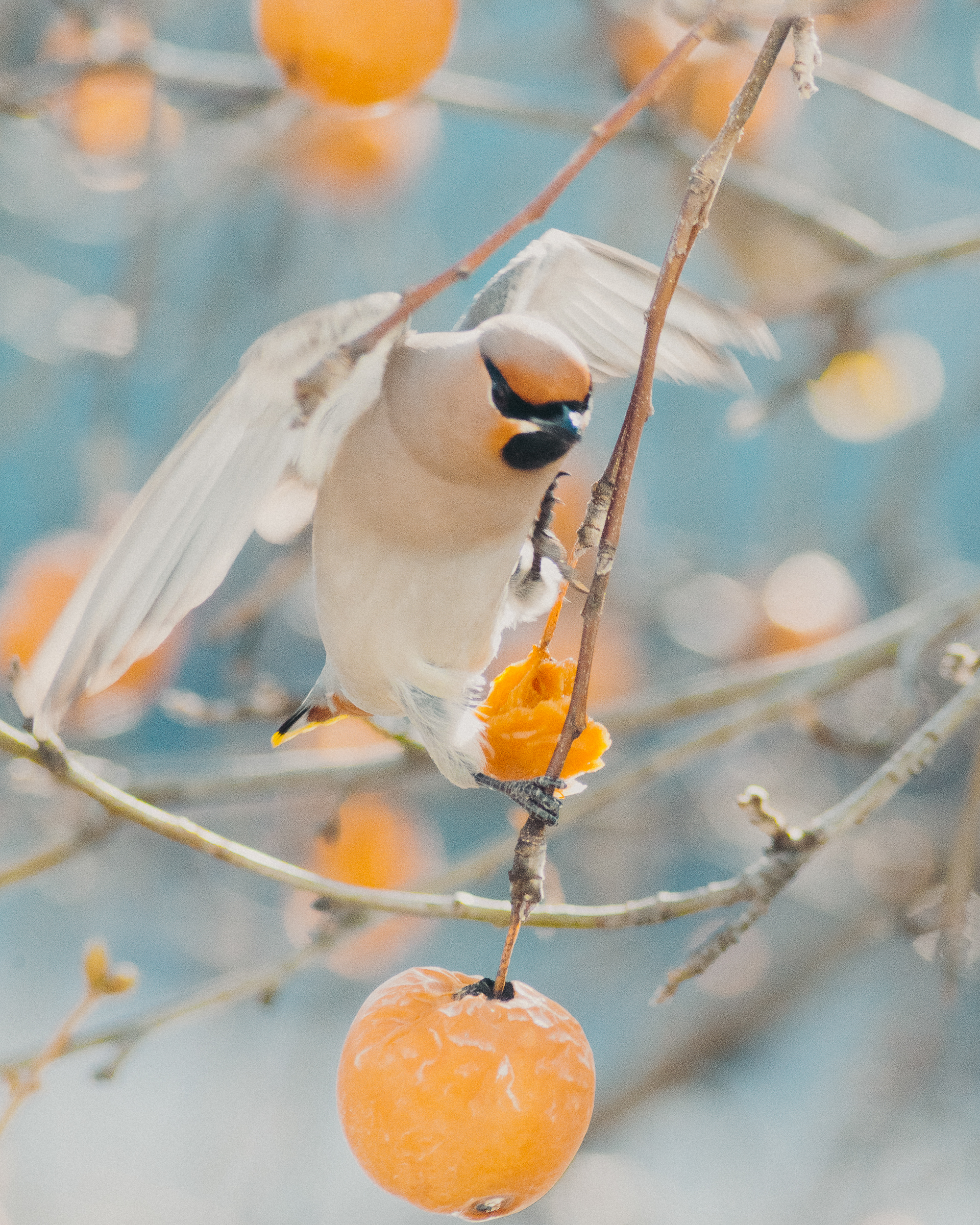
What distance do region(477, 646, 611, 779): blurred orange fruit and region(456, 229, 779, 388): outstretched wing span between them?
361 mm

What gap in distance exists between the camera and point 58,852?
1350 millimetres

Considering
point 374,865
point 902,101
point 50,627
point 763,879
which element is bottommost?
point 374,865

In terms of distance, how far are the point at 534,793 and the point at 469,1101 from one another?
23cm

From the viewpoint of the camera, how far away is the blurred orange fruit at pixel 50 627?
6.35ft

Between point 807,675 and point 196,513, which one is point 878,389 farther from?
point 196,513

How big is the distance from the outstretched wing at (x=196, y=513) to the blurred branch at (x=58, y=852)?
37 centimetres

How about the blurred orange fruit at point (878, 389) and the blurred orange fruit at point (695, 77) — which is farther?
the blurred orange fruit at point (878, 389)

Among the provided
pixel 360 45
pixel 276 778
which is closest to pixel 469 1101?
pixel 276 778

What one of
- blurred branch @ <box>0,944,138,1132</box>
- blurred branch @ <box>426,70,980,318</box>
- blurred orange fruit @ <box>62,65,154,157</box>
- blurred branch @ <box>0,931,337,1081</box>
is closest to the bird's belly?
blurred branch @ <box>0,931,337,1081</box>

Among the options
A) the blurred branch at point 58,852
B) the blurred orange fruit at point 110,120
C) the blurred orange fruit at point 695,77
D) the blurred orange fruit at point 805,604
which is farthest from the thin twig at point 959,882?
the blurred orange fruit at point 110,120

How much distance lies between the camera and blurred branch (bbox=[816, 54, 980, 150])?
1.46 meters

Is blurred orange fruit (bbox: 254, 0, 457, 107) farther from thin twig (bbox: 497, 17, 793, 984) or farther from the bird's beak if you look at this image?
thin twig (bbox: 497, 17, 793, 984)

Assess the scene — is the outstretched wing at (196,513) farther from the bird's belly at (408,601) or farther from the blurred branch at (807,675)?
the blurred branch at (807,675)

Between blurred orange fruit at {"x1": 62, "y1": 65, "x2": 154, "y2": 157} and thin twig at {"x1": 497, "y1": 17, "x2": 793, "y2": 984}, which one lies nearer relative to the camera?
thin twig at {"x1": 497, "y1": 17, "x2": 793, "y2": 984}
